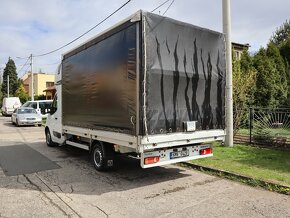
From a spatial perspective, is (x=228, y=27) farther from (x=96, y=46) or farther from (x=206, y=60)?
(x=96, y=46)

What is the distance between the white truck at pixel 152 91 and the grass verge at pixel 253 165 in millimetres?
772

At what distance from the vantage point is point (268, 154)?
9.20m

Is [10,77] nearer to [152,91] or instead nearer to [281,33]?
[281,33]

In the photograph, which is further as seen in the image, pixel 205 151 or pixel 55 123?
pixel 55 123

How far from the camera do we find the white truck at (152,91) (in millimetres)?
6062

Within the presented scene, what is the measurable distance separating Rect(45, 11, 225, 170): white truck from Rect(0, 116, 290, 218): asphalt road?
559mm

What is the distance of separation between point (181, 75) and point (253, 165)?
10.0 feet

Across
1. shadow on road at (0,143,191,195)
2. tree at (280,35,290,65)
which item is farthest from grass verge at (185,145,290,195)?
tree at (280,35,290,65)

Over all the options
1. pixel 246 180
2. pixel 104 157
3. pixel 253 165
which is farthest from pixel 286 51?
pixel 104 157

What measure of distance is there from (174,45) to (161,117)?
1.53 m

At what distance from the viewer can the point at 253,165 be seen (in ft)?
25.8

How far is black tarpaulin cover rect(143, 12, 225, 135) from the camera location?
20.2 feet

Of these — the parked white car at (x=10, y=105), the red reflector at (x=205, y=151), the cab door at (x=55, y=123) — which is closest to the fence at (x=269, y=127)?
the red reflector at (x=205, y=151)

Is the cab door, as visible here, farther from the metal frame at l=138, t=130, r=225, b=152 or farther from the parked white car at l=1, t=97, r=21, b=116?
the parked white car at l=1, t=97, r=21, b=116
